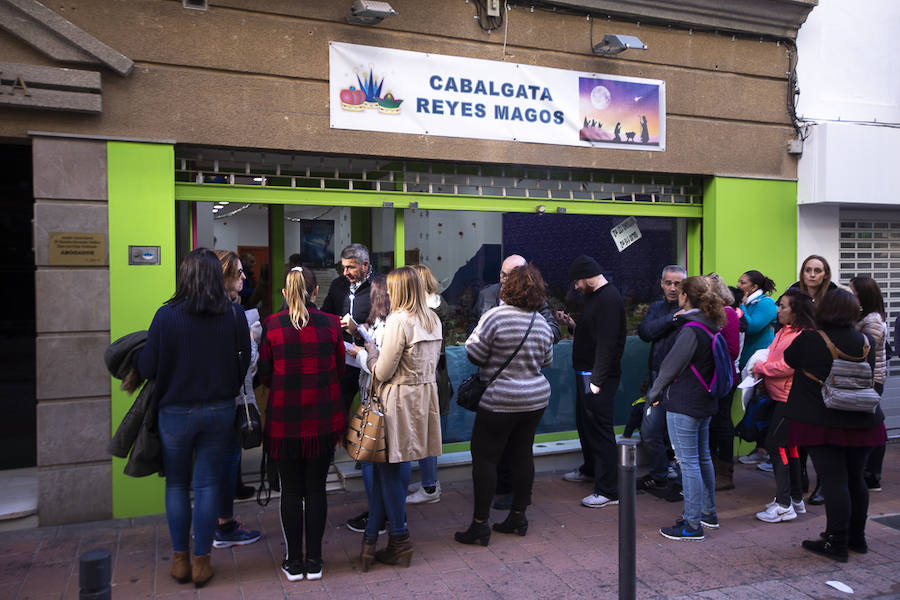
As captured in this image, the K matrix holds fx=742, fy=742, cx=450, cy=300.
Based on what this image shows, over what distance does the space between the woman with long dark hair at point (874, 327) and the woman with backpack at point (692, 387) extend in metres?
1.16

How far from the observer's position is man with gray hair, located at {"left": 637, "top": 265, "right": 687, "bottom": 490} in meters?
5.83

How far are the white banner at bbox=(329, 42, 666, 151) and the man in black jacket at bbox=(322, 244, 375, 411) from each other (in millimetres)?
1129

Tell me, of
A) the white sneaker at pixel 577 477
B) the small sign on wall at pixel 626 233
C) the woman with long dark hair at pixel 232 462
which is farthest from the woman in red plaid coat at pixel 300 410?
the small sign on wall at pixel 626 233

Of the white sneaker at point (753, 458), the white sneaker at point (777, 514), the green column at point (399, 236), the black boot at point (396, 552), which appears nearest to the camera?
the black boot at point (396, 552)

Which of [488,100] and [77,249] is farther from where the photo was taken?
[488,100]

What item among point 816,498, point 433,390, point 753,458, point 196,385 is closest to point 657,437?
point 816,498

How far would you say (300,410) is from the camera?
4227 millimetres

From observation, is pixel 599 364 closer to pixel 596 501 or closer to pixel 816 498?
pixel 596 501

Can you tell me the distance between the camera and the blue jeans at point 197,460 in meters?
4.14

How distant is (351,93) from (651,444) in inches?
148

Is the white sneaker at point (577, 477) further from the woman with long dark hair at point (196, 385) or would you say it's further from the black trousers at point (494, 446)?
the woman with long dark hair at point (196, 385)

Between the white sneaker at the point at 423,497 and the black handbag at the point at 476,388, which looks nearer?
the black handbag at the point at 476,388

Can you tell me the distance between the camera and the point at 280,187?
6.02 m

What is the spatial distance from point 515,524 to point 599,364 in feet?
4.50
